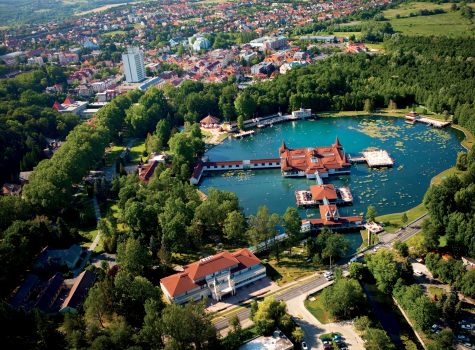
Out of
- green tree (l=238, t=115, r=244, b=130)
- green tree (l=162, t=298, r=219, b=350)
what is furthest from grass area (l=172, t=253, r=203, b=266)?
green tree (l=238, t=115, r=244, b=130)

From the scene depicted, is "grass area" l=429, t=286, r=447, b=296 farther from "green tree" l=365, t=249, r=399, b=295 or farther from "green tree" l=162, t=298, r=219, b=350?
"green tree" l=162, t=298, r=219, b=350

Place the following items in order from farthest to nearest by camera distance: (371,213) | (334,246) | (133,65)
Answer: (133,65) → (371,213) → (334,246)

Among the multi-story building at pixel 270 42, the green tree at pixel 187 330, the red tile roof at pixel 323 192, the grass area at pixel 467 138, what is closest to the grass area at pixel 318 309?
the green tree at pixel 187 330

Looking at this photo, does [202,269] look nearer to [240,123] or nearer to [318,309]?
[318,309]

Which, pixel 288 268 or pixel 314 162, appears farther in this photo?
pixel 314 162

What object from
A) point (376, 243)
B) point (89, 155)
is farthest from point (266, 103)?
point (376, 243)

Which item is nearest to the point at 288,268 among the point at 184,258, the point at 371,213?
the point at 184,258

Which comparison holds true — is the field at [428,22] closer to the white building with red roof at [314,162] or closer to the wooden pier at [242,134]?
the wooden pier at [242,134]
